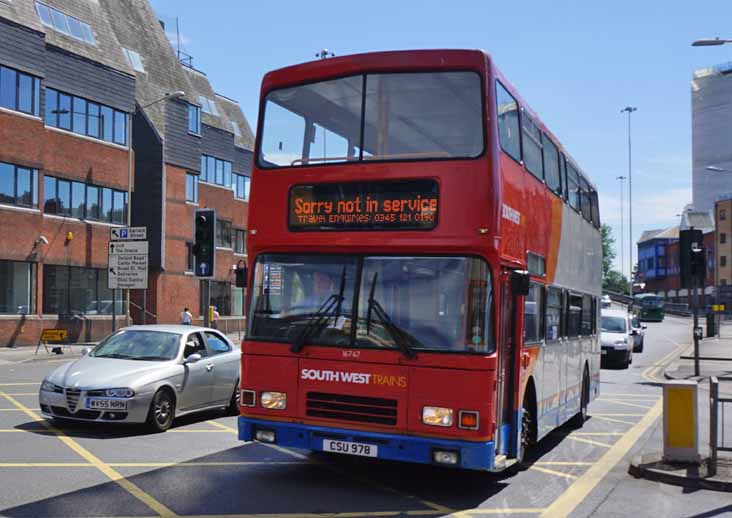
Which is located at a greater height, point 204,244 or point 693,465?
point 204,244

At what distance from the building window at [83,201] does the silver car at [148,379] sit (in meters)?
24.1

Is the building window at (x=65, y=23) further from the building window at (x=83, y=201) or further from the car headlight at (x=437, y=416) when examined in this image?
the car headlight at (x=437, y=416)

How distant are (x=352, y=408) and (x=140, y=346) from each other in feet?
17.5

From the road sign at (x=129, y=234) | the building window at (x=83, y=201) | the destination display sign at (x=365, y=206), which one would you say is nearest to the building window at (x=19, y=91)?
the building window at (x=83, y=201)

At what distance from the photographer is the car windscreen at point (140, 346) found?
1226cm

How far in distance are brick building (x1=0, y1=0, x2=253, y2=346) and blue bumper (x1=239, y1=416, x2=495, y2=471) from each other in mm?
26504

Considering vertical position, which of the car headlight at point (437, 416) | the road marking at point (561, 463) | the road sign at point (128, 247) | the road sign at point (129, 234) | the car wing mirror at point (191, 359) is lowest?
the road marking at point (561, 463)

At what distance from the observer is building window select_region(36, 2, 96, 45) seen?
36.0 meters

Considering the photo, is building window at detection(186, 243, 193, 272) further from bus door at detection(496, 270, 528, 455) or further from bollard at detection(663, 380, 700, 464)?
bus door at detection(496, 270, 528, 455)

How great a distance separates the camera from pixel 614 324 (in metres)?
29.8

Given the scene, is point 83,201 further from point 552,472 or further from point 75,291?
point 552,472

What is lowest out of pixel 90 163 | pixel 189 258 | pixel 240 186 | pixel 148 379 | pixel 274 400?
pixel 148 379

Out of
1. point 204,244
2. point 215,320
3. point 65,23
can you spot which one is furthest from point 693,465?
point 215,320

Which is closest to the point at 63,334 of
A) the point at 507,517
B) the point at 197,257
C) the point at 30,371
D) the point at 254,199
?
the point at 30,371
